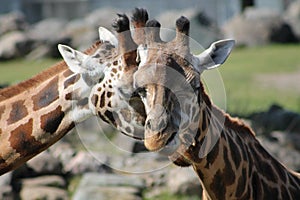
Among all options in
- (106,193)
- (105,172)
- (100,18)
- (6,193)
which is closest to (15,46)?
(100,18)

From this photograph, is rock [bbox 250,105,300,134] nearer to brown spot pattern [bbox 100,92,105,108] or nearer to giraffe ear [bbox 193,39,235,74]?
giraffe ear [bbox 193,39,235,74]

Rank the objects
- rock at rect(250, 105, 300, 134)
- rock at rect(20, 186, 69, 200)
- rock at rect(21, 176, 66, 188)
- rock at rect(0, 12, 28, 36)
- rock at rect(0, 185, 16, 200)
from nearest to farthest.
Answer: rock at rect(0, 185, 16, 200) < rock at rect(20, 186, 69, 200) < rock at rect(21, 176, 66, 188) < rock at rect(250, 105, 300, 134) < rock at rect(0, 12, 28, 36)

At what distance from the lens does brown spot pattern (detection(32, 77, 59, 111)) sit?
6590 millimetres

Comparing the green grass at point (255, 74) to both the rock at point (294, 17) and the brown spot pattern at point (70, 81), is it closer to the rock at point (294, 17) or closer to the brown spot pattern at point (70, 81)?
the rock at point (294, 17)

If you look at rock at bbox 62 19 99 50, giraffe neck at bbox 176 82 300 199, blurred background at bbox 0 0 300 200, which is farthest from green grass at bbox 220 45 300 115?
giraffe neck at bbox 176 82 300 199

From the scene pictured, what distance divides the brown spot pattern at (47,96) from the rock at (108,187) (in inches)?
159

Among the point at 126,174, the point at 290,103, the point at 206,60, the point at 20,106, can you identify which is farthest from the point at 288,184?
the point at 290,103

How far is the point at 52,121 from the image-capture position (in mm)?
6535

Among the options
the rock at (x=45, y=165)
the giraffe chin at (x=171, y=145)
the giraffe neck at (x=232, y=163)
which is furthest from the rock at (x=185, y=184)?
the giraffe chin at (x=171, y=145)

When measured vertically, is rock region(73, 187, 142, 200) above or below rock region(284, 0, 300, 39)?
above

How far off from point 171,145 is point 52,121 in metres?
0.98

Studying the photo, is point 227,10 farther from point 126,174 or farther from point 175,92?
point 175,92

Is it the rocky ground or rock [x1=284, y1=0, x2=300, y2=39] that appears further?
rock [x1=284, y1=0, x2=300, y2=39]

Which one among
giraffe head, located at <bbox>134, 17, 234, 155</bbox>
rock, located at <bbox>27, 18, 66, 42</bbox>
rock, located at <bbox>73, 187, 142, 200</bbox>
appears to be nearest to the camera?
giraffe head, located at <bbox>134, 17, 234, 155</bbox>
